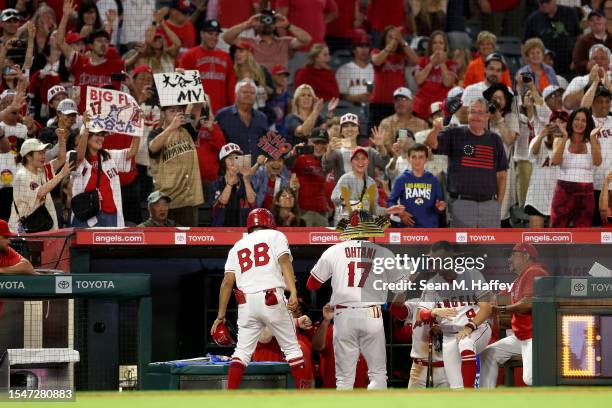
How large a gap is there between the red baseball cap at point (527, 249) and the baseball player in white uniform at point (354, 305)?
111cm

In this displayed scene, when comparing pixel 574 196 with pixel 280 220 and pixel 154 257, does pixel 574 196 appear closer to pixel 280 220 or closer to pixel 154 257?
pixel 280 220

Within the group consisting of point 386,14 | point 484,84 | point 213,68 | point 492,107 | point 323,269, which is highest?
point 386,14

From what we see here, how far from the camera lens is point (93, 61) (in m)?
14.2

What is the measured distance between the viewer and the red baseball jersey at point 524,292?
10664 mm

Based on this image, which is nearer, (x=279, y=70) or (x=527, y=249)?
(x=527, y=249)

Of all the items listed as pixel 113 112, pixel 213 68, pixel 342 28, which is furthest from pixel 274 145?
pixel 342 28

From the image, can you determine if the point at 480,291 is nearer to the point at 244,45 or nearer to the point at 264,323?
the point at 264,323

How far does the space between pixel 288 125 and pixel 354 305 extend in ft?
11.6

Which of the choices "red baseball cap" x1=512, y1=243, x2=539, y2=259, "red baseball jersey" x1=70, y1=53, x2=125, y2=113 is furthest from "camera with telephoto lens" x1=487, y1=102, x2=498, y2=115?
"red baseball jersey" x1=70, y1=53, x2=125, y2=113

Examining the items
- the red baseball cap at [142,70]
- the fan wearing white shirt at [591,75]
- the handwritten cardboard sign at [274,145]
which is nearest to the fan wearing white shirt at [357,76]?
the fan wearing white shirt at [591,75]

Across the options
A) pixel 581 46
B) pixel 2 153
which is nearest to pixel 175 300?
pixel 2 153

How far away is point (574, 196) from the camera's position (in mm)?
12594

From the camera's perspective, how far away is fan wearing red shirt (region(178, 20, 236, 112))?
14.2 metres

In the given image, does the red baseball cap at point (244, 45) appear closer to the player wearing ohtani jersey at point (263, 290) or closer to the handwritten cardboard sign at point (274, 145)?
the handwritten cardboard sign at point (274, 145)
